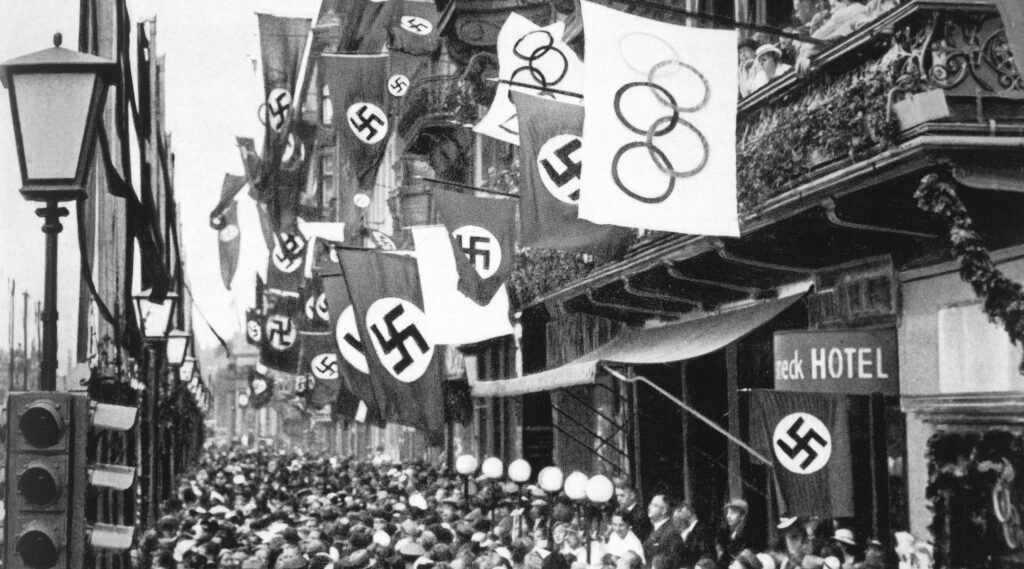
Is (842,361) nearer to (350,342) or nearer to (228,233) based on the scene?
(350,342)

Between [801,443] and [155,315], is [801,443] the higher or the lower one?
the lower one

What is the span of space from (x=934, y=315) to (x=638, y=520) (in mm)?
5306

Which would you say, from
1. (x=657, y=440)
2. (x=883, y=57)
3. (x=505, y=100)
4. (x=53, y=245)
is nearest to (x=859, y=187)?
(x=883, y=57)

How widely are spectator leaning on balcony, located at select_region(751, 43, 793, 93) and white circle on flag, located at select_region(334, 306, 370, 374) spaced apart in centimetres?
586

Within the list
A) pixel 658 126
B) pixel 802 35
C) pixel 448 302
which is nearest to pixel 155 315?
pixel 448 302

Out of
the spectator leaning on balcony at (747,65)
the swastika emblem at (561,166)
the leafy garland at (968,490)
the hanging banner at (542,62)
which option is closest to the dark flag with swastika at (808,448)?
the leafy garland at (968,490)

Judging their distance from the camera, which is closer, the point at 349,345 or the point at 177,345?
the point at 349,345

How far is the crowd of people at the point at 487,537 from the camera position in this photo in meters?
12.5

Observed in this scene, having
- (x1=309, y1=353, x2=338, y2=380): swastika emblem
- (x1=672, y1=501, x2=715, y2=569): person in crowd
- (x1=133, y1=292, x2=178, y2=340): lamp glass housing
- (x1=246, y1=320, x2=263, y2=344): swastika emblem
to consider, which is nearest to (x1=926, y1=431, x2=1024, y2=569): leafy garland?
(x1=672, y1=501, x2=715, y2=569): person in crowd

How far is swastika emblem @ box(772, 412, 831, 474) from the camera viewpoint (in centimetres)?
1225

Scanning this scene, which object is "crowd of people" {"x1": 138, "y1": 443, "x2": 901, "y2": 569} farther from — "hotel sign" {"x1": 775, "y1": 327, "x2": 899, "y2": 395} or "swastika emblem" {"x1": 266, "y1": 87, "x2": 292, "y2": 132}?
"swastika emblem" {"x1": 266, "y1": 87, "x2": 292, "y2": 132}

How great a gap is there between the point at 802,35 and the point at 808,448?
3.62 meters

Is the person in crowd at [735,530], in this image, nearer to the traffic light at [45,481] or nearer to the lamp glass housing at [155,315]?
the traffic light at [45,481]

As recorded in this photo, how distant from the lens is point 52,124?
7.07m
